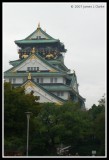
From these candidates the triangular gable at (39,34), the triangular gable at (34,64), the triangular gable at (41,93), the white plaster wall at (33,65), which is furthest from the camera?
the triangular gable at (39,34)

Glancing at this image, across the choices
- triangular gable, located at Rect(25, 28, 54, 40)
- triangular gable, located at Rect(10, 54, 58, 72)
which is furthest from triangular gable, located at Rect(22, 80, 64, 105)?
triangular gable, located at Rect(25, 28, 54, 40)

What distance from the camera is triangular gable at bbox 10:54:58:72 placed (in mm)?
38594

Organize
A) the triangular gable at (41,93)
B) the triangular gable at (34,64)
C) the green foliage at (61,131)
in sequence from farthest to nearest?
1. the triangular gable at (34,64)
2. the triangular gable at (41,93)
3. the green foliage at (61,131)

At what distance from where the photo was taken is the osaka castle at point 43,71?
35.2 meters

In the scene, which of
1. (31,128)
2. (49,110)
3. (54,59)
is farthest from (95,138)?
(54,59)

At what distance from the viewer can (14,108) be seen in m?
19.4

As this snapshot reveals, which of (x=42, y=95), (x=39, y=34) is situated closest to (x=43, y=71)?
(x=42, y=95)

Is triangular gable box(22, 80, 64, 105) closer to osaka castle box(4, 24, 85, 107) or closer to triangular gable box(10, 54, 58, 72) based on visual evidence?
osaka castle box(4, 24, 85, 107)

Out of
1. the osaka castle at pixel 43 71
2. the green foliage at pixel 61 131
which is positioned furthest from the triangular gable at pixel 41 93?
the green foliage at pixel 61 131

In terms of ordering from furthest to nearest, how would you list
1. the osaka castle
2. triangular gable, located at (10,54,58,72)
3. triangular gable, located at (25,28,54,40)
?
triangular gable, located at (25,28,54,40) < triangular gable, located at (10,54,58,72) < the osaka castle

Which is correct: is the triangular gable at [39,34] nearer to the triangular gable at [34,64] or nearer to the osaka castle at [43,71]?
the osaka castle at [43,71]

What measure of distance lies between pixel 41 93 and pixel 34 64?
461cm

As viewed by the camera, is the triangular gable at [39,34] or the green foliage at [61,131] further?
the triangular gable at [39,34]

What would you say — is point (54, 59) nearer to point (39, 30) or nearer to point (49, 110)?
point (39, 30)
